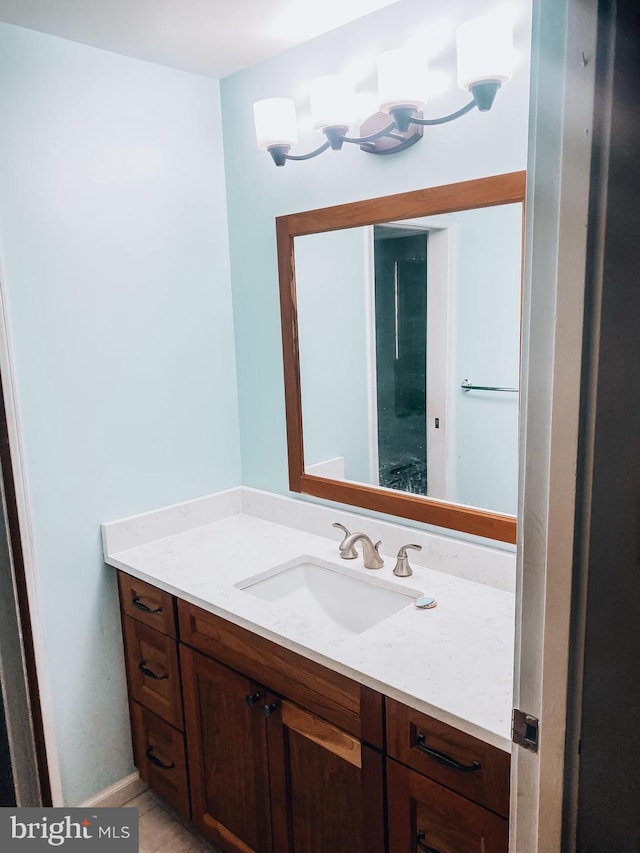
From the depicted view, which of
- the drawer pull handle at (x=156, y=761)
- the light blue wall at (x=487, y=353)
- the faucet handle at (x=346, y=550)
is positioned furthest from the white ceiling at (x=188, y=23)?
the drawer pull handle at (x=156, y=761)

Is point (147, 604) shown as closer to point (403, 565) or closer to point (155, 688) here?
point (155, 688)

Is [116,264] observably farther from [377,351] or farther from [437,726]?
[437,726]

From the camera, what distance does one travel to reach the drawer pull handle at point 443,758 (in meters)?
1.15

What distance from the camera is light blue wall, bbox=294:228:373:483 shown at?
1.87m

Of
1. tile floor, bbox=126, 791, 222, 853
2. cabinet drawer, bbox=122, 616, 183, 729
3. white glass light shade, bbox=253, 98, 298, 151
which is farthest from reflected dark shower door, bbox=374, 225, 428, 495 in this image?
tile floor, bbox=126, 791, 222, 853

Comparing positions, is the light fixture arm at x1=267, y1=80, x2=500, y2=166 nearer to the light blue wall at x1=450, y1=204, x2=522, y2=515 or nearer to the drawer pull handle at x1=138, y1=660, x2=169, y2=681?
the light blue wall at x1=450, y1=204, x2=522, y2=515

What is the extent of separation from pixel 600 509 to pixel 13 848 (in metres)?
1.30

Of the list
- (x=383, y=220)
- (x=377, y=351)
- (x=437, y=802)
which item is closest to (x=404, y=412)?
(x=377, y=351)

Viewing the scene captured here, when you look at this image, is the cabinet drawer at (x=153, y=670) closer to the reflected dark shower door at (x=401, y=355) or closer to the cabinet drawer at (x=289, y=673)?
the cabinet drawer at (x=289, y=673)

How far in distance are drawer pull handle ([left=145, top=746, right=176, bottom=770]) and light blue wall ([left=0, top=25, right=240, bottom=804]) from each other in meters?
0.12

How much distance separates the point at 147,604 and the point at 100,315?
2.85 ft

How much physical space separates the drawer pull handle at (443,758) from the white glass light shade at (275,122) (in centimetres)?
155

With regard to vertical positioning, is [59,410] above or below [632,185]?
below

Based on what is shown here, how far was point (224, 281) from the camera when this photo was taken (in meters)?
2.19
